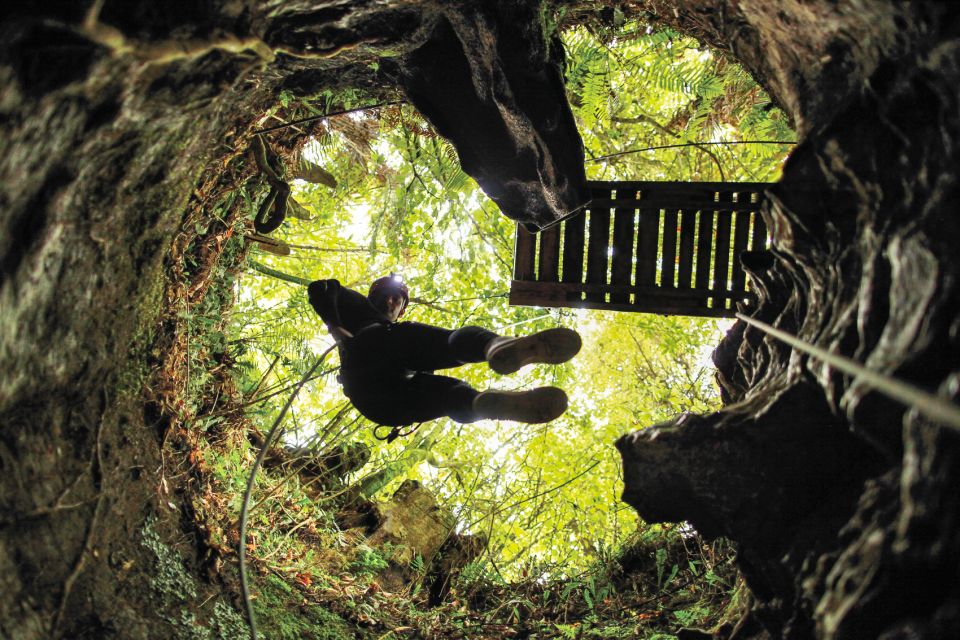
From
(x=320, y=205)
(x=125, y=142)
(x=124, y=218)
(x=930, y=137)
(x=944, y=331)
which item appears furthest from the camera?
(x=320, y=205)

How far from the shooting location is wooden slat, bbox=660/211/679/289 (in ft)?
16.7

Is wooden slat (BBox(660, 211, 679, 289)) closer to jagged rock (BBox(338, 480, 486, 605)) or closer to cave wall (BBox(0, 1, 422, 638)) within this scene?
cave wall (BBox(0, 1, 422, 638))

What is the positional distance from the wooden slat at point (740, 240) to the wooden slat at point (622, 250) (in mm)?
881

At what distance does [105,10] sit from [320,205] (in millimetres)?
6679

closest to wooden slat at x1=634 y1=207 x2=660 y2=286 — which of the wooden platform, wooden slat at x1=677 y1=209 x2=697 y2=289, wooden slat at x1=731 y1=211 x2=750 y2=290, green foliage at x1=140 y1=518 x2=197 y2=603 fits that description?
the wooden platform

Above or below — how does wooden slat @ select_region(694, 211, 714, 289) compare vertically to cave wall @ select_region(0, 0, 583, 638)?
above

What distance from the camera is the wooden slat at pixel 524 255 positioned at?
17.2 feet

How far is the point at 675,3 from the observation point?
391cm

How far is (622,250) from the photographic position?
5133mm

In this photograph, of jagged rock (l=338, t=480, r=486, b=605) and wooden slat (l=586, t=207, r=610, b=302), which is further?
jagged rock (l=338, t=480, r=486, b=605)

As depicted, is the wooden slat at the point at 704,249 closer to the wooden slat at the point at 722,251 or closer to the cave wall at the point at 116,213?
the wooden slat at the point at 722,251

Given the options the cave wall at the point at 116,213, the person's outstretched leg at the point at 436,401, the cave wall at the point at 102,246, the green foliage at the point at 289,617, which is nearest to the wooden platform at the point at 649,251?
the cave wall at the point at 116,213

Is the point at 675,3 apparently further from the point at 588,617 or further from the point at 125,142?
the point at 588,617

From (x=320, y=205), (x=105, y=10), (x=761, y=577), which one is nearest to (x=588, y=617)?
(x=761, y=577)
